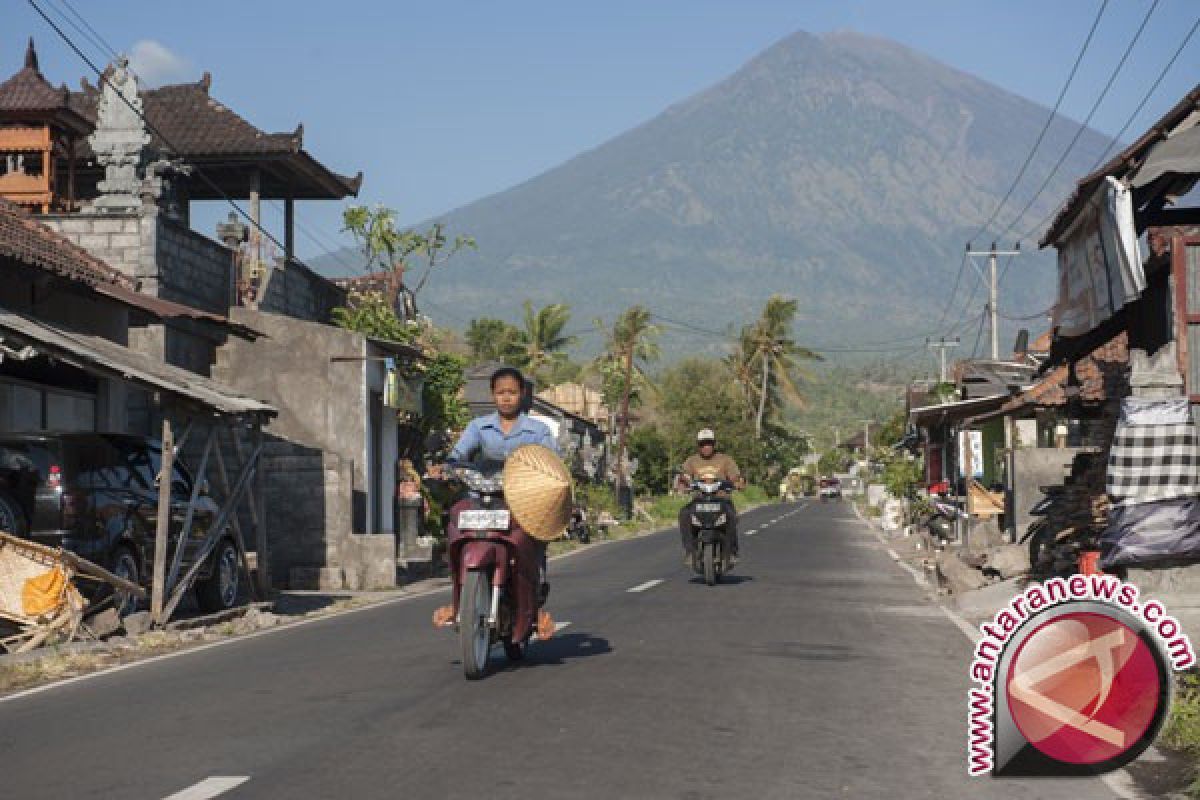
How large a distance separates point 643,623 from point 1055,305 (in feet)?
27.7

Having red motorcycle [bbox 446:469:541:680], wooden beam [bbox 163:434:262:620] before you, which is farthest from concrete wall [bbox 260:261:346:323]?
red motorcycle [bbox 446:469:541:680]

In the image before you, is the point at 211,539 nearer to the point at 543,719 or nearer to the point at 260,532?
the point at 260,532

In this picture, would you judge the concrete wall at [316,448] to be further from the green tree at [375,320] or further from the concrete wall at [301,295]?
the green tree at [375,320]

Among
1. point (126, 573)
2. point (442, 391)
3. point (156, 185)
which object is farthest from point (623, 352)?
point (126, 573)

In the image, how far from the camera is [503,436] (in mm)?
11078

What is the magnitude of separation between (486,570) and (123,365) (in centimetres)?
685

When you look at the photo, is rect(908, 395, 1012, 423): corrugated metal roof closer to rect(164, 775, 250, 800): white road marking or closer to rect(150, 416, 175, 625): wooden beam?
rect(150, 416, 175, 625): wooden beam

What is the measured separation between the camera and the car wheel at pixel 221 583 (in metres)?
18.4

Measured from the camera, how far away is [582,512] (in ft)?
141

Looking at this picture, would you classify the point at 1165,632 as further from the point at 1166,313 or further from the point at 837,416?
the point at 837,416

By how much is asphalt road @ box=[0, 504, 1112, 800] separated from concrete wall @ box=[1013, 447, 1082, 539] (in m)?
10.4

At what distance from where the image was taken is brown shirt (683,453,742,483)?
19328 millimetres

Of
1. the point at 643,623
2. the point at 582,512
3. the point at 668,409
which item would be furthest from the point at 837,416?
the point at 643,623

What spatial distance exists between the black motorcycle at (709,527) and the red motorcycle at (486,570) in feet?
28.1
